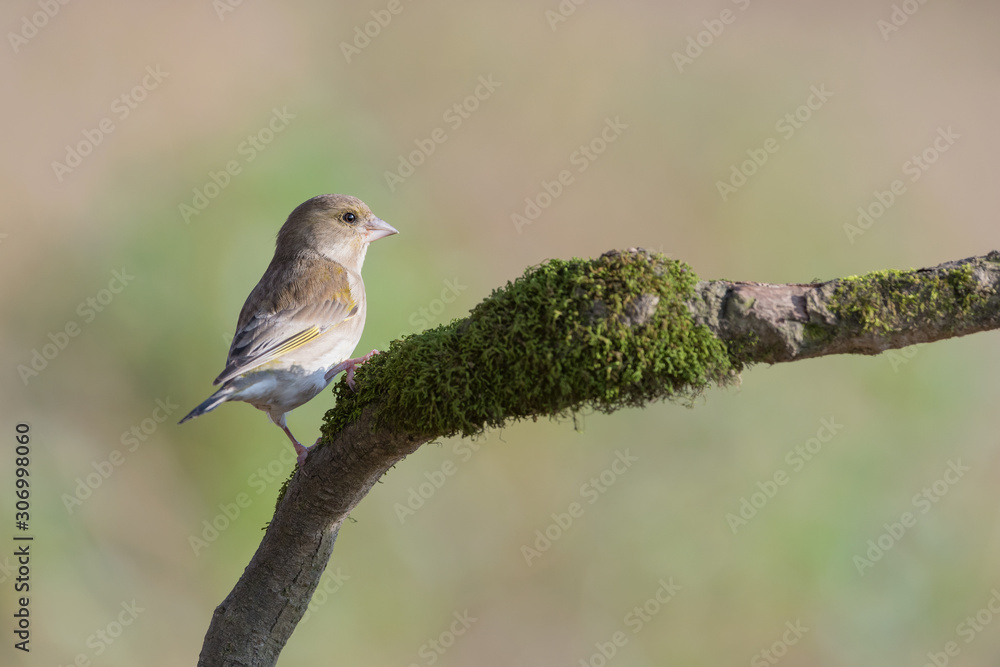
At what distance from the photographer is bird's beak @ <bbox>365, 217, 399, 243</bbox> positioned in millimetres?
4758

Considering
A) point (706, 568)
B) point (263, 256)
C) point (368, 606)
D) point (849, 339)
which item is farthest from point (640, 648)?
point (849, 339)

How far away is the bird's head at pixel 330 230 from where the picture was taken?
460 cm

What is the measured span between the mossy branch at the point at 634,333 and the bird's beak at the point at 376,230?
7.39 ft

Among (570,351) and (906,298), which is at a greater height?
(906,298)

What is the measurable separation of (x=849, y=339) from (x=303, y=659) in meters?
5.62

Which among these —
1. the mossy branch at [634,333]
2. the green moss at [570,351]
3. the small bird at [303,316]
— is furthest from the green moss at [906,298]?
the small bird at [303,316]

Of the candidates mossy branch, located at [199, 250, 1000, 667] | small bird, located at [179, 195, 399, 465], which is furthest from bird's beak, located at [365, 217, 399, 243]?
mossy branch, located at [199, 250, 1000, 667]

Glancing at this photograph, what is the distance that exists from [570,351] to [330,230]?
107 inches

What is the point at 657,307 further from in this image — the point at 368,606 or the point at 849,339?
the point at 368,606

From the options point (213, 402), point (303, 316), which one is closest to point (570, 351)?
point (213, 402)

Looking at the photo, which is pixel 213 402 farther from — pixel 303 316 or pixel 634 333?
pixel 634 333

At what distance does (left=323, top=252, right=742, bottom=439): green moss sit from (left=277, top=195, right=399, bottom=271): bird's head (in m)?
2.27

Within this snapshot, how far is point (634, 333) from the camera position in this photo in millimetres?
2219

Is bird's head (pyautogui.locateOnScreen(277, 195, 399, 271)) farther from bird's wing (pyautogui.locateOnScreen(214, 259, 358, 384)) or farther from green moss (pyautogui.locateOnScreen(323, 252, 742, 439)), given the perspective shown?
green moss (pyautogui.locateOnScreen(323, 252, 742, 439))
